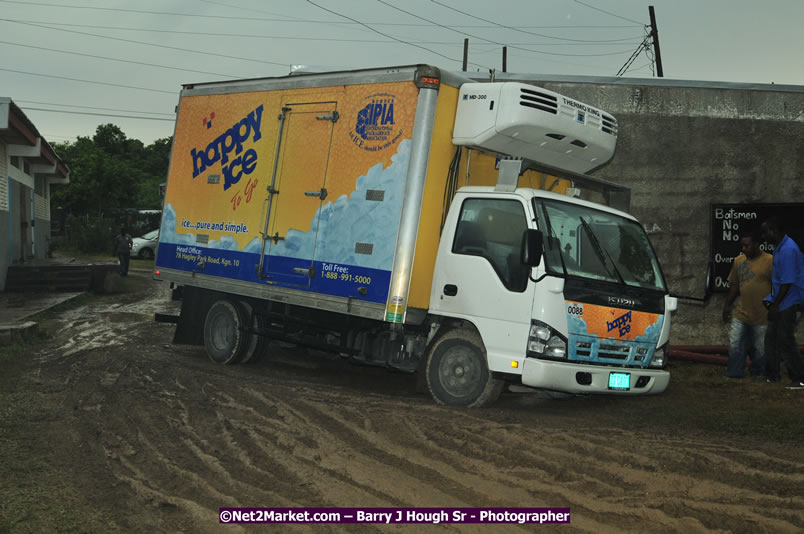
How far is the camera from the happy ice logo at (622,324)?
8.15 meters

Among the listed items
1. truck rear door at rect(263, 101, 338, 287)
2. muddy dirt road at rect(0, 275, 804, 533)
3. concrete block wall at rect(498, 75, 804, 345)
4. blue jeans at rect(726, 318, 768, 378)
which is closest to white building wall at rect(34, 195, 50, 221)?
muddy dirt road at rect(0, 275, 804, 533)

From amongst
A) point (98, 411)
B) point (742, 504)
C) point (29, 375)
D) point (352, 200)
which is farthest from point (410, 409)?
point (29, 375)

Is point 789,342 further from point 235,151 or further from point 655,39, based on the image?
point 655,39

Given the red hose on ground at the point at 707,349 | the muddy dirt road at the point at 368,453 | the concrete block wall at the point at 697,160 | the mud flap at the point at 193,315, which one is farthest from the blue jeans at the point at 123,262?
the red hose on ground at the point at 707,349

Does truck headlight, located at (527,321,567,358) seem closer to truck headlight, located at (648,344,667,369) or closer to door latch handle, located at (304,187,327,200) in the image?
truck headlight, located at (648,344,667,369)

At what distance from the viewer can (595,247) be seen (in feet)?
27.7

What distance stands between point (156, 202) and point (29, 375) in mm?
61464

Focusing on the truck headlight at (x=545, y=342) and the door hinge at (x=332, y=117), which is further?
the door hinge at (x=332, y=117)

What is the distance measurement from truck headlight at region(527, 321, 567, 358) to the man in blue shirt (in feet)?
12.3

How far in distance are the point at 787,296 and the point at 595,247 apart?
3.26 meters

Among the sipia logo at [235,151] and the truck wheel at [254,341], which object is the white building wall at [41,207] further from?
the truck wheel at [254,341]

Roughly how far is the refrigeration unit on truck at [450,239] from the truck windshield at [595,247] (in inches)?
0.7

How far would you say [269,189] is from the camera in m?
10.4

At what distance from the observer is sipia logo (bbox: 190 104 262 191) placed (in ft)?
35.4
